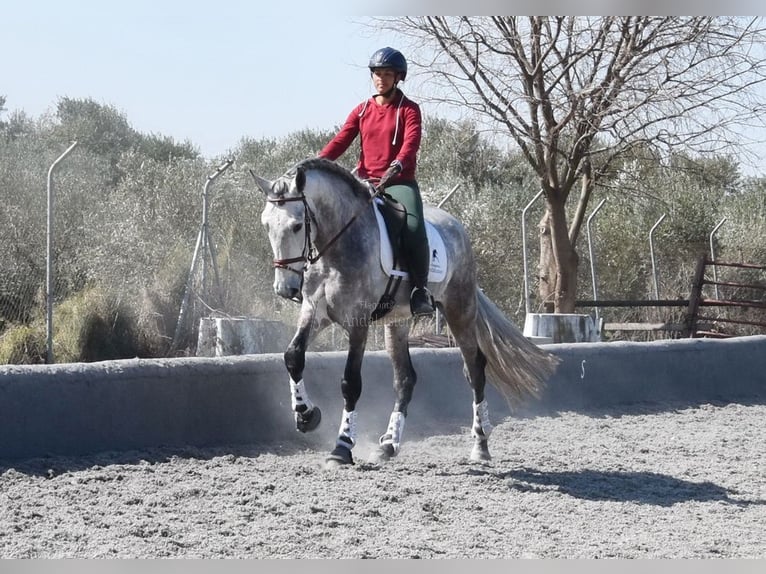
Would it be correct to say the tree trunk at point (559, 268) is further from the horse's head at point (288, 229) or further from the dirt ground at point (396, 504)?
the horse's head at point (288, 229)

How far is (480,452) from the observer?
24.8ft

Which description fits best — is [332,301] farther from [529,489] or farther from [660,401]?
[660,401]

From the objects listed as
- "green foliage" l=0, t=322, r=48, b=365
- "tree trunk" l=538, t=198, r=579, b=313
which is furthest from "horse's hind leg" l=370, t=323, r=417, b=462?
"tree trunk" l=538, t=198, r=579, b=313

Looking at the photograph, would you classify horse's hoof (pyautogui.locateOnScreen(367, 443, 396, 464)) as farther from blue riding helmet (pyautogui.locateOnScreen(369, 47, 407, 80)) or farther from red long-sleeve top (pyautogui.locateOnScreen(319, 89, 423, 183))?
blue riding helmet (pyautogui.locateOnScreen(369, 47, 407, 80))

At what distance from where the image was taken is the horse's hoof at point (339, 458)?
22.1 ft

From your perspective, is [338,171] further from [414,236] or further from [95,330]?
[95,330]

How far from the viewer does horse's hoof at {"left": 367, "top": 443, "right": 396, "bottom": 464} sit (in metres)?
7.17

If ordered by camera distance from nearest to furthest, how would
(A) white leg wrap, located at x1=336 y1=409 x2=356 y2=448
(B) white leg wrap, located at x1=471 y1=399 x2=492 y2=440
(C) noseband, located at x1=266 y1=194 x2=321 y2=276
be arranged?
(C) noseband, located at x1=266 y1=194 x2=321 y2=276
(A) white leg wrap, located at x1=336 y1=409 x2=356 y2=448
(B) white leg wrap, located at x1=471 y1=399 x2=492 y2=440

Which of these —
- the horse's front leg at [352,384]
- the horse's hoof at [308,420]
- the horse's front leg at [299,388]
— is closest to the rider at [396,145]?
the horse's front leg at [352,384]

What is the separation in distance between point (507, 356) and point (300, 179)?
260cm

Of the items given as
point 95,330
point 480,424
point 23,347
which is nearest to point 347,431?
point 480,424

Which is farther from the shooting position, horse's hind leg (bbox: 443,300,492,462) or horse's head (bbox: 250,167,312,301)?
horse's hind leg (bbox: 443,300,492,462)

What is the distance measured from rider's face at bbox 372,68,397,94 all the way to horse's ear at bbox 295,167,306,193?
46.3 inches

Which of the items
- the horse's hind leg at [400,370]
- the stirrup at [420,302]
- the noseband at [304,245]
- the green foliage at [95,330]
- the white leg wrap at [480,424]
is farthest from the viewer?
the green foliage at [95,330]
